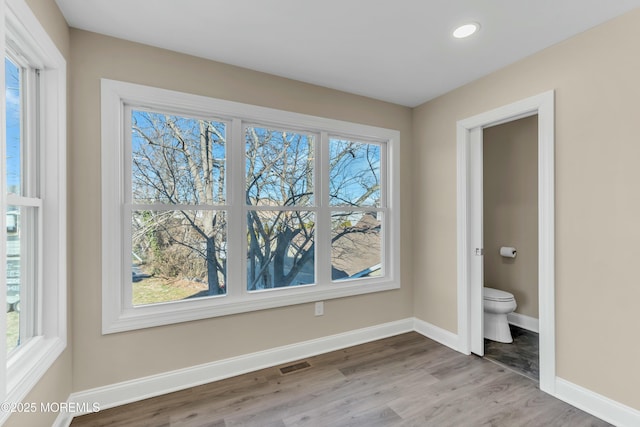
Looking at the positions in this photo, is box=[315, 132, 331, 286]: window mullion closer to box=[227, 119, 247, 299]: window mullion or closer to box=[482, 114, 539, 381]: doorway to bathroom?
box=[227, 119, 247, 299]: window mullion

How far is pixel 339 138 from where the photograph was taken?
293 centimetres

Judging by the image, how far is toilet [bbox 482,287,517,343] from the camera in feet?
9.56

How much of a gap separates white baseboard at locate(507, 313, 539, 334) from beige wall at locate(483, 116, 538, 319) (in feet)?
0.14

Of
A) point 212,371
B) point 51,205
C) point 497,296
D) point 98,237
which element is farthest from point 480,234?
point 51,205

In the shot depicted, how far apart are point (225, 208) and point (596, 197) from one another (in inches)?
101

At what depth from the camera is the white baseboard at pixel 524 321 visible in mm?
3191

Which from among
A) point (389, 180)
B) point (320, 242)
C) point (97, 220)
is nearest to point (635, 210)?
point (389, 180)

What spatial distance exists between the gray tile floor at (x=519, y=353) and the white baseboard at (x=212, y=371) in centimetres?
98

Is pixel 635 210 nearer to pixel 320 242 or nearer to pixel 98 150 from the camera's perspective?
pixel 320 242

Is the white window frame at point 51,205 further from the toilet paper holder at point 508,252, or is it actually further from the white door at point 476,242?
the toilet paper holder at point 508,252

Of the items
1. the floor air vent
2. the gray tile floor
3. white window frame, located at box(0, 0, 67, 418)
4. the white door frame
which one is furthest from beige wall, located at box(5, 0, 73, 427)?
the gray tile floor

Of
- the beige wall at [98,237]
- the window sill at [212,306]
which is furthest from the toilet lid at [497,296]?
the beige wall at [98,237]

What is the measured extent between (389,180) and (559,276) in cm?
166

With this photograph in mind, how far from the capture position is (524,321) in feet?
10.8
